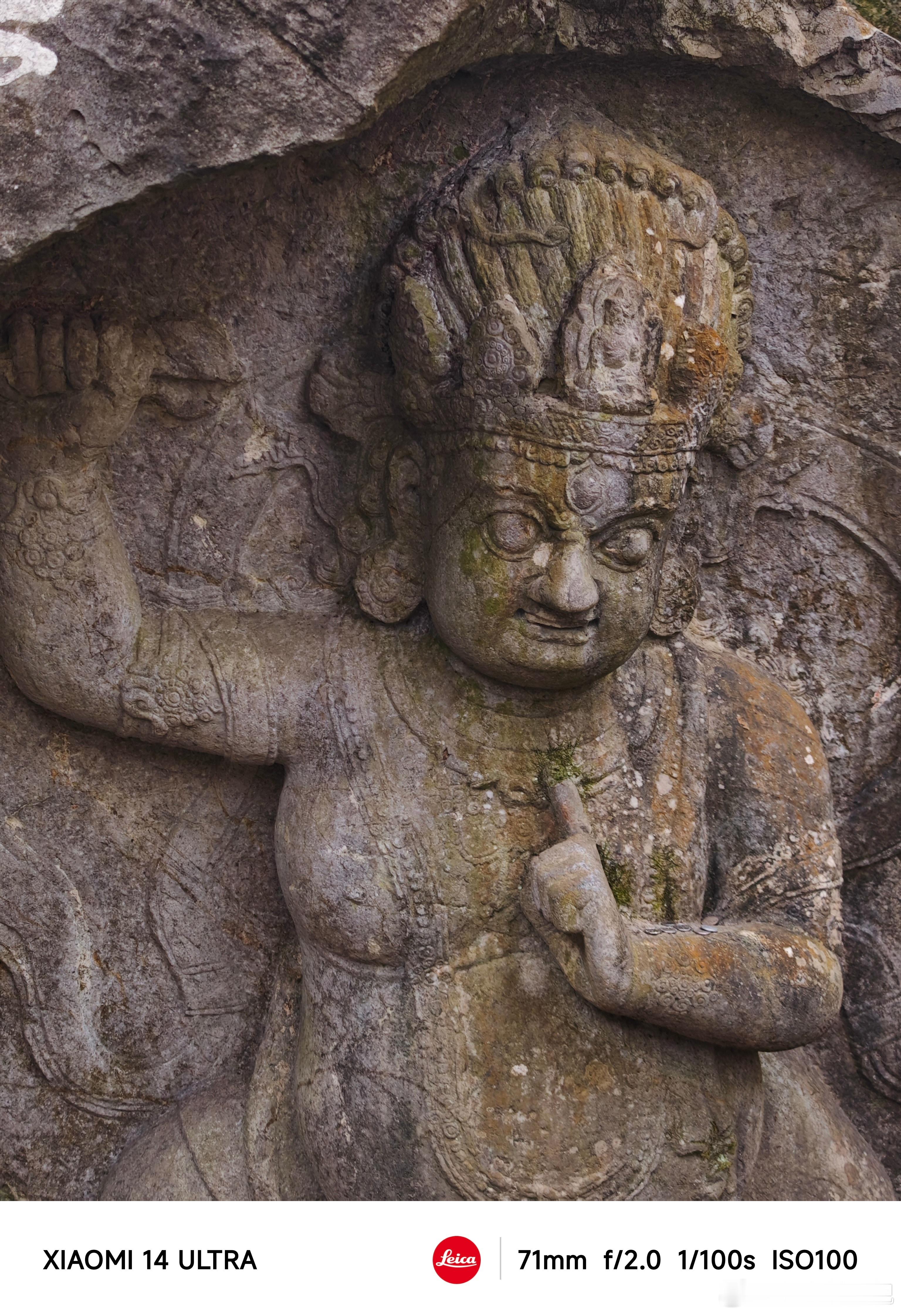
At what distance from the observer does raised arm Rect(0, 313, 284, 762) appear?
114 inches

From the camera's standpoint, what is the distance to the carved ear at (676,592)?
3268mm

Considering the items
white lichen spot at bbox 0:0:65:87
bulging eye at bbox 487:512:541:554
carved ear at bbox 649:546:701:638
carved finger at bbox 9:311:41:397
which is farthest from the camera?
carved ear at bbox 649:546:701:638

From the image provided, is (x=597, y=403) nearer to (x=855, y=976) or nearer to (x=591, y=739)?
(x=591, y=739)

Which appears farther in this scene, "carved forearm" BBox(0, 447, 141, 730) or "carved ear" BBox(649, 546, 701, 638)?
"carved ear" BBox(649, 546, 701, 638)

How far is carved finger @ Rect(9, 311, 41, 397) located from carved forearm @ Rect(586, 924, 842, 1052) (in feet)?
5.72

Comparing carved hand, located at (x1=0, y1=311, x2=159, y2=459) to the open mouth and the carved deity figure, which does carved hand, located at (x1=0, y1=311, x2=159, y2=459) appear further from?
the open mouth

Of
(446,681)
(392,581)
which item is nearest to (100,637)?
(392,581)

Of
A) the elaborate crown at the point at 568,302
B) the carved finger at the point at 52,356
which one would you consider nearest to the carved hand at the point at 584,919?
the elaborate crown at the point at 568,302

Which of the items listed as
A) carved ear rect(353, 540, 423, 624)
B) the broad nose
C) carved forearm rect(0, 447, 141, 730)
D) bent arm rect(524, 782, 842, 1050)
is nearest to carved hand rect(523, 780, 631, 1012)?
bent arm rect(524, 782, 842, 1050)

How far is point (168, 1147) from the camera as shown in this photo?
11.0ft

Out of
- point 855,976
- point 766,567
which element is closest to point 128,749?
point 766,567

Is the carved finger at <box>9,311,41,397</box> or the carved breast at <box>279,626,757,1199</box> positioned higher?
the carved finger at <box>9,311,41,397</box>

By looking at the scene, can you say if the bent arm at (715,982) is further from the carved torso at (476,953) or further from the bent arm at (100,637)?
the bent arm at (100,637)
